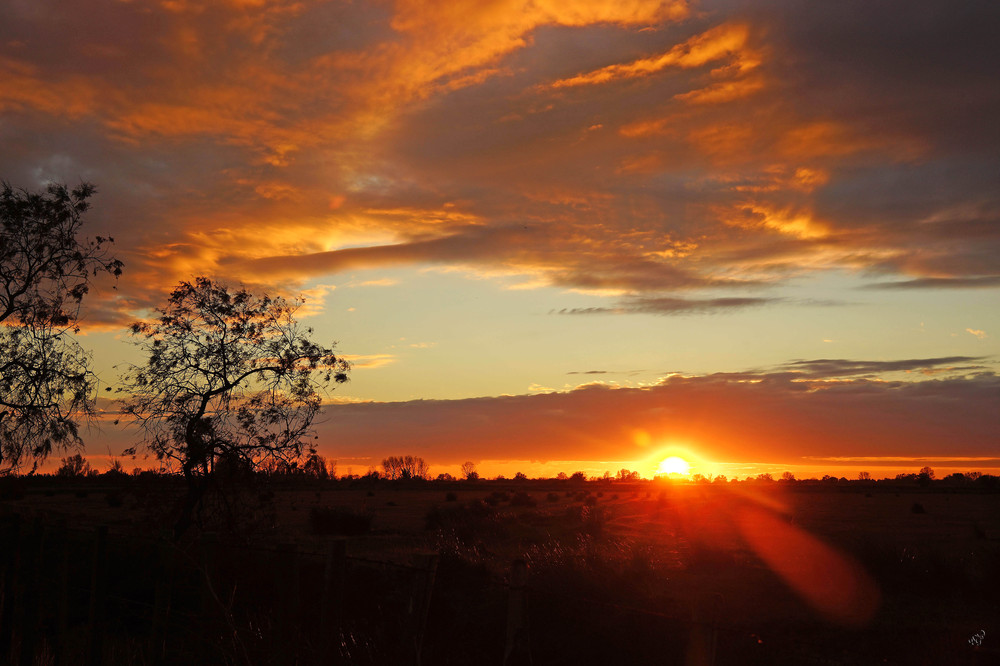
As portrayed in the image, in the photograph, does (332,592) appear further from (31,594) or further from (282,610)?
(31,594)

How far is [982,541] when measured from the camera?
34.8 meters

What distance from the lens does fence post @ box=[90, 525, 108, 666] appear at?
8.62 metres

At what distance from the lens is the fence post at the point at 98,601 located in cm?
862

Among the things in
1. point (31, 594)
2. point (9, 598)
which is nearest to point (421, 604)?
point (31, 594)

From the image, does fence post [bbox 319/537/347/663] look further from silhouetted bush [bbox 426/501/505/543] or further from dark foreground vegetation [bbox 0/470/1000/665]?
silhouetted bush [bbox 426/501/505/543]

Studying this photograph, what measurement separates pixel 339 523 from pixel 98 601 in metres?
37.6

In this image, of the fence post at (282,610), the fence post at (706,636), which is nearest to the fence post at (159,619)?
the fence post at (282,610)

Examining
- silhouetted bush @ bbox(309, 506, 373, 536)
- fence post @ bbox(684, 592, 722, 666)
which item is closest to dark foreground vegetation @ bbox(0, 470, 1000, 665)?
fence post @ bbox(684, 592, 722, 666)

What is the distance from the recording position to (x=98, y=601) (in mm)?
8781

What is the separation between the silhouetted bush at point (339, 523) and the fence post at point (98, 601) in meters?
36.0

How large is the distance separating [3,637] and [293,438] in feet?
32.8

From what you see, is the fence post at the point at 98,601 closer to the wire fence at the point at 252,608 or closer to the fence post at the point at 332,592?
the wire fence at the point at 252,608

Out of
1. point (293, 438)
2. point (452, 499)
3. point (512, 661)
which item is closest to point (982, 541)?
point (293, 438)

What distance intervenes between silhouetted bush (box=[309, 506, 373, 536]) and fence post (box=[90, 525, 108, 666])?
36.0m
